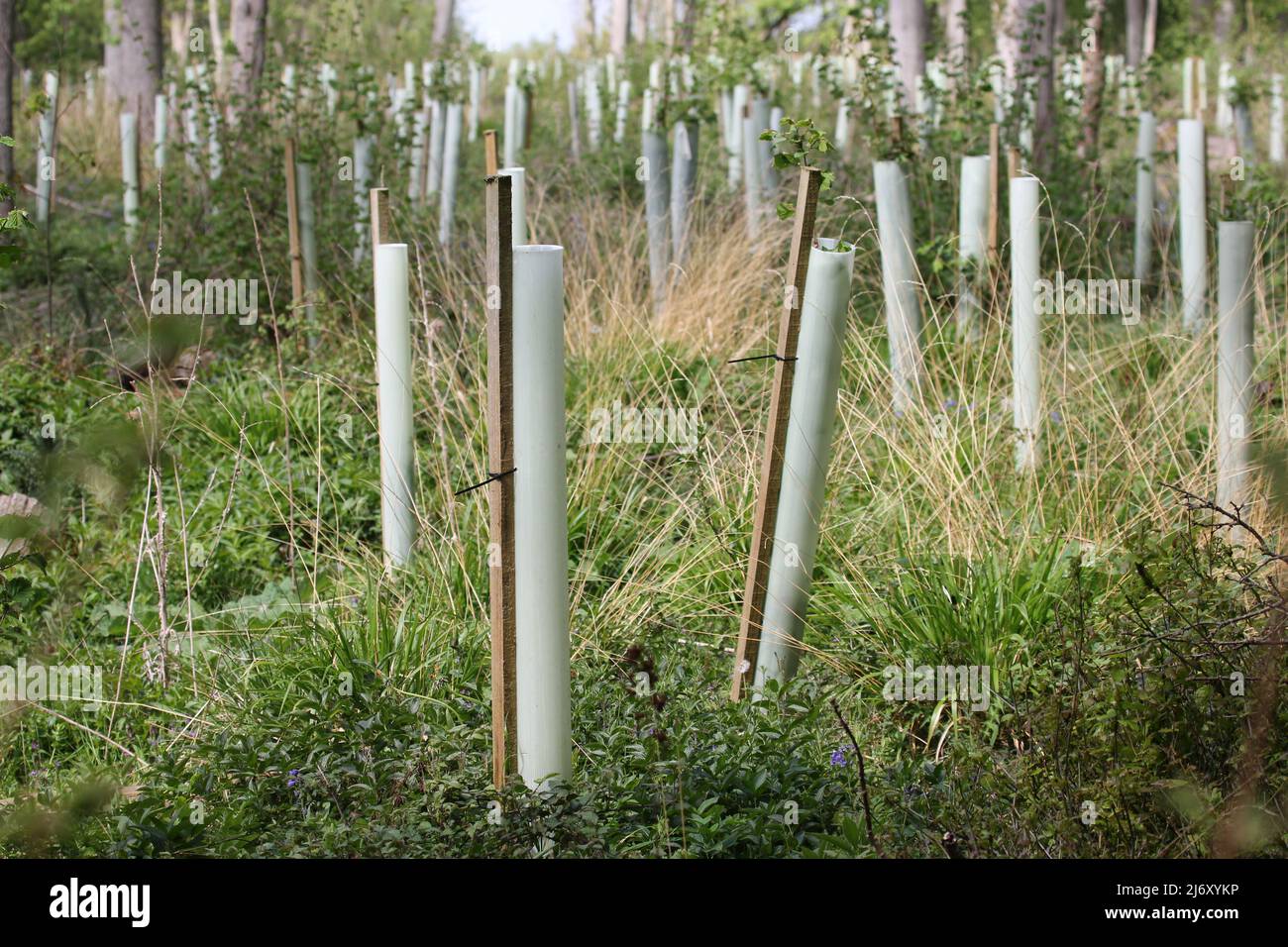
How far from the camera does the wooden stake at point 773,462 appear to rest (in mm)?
3564

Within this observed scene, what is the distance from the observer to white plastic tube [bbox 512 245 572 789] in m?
2.79

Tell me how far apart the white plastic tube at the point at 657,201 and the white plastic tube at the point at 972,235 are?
150cm

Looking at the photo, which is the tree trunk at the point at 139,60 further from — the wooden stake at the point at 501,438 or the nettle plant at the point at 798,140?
the wooden stake at the point at 501,438

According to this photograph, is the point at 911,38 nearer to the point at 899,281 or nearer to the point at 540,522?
the point at 899,281

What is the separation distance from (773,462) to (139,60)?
43.5 feet

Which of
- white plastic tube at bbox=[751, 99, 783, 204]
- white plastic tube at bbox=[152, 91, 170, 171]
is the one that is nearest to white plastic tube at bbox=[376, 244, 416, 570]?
white plastic tube at bbox=[751, 99, 783, 204]

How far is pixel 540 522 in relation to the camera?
2.84 metres

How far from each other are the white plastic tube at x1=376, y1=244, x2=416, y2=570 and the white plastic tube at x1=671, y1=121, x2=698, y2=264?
2.64m

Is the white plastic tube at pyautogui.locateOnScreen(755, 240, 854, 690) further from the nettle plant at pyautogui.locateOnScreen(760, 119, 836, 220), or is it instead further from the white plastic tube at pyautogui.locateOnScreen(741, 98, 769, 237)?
the white plastic tube at pyautogui.locateOnScreen(741, 98, 769, 237)

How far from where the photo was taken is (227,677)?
381cm

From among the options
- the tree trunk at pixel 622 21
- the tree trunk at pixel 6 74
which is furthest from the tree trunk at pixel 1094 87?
the tree trunk at pixel 622 21

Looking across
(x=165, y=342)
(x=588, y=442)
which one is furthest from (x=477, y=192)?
(x=165, y=342)
